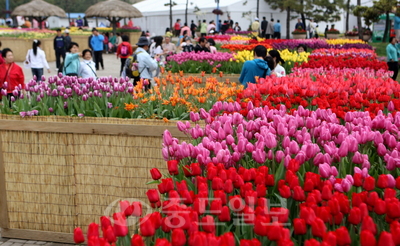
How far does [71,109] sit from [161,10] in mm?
49178

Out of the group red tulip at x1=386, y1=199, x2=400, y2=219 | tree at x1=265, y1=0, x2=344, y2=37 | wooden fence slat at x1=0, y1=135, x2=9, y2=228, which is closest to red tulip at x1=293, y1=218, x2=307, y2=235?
red tulip at x1=386, y1=199, x2=400, y2=219

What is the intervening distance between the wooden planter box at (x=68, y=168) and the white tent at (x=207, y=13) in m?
40.8

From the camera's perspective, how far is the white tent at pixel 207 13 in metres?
48.3

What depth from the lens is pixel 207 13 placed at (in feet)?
159

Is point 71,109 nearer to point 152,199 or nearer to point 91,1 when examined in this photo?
point 152,199

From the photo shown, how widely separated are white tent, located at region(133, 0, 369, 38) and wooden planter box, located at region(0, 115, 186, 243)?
40821 mm

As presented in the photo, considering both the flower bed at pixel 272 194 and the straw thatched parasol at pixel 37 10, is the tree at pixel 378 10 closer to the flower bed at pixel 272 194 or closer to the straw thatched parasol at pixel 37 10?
the straw thatched parasol at pixel 37 10

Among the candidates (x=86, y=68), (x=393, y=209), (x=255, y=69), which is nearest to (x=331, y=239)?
(x=393, y=209)

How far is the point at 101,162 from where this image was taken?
5516mm

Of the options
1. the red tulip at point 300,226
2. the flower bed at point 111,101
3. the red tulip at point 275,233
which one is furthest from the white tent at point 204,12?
the red tulip at point 275,233

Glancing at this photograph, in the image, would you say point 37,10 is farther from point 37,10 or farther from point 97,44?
point 97,44

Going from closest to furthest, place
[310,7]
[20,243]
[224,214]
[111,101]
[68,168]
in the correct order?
1. [224,214]
2. [68,168]
3. [20,243]
4. [111,101]
5. [310,7]

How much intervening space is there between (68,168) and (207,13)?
4407 centimetres

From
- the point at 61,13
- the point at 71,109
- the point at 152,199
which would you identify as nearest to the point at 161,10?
the point at 61,13
